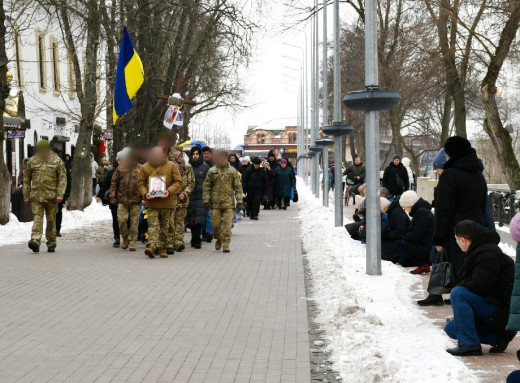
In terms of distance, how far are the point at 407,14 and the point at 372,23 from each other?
62.9 ft

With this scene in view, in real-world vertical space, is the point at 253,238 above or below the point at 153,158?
below

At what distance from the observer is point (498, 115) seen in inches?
1013

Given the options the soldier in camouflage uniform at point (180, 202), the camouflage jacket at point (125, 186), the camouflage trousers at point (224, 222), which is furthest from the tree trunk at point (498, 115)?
the camouflage jacket at point (125, 186)

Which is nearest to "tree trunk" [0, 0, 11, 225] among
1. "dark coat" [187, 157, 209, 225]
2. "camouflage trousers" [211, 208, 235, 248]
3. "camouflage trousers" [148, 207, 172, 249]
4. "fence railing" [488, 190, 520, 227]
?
"dark coat" [187, 157, 209, 225]

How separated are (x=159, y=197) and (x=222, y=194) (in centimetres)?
132

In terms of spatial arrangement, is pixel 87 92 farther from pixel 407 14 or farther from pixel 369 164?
pixel 369 164

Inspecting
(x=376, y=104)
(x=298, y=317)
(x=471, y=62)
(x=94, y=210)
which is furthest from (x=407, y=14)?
(x=298, y=317)

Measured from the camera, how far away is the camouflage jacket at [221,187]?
16.2 metres

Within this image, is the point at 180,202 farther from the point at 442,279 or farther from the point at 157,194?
the point at 442,279

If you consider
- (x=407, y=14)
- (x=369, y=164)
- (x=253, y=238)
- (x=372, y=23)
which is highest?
(x=407, y=14)

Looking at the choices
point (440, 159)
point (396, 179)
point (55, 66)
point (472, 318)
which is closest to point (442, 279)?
point (472, 318)

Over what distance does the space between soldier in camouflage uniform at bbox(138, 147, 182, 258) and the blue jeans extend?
8.30 m

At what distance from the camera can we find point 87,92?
27.3 m

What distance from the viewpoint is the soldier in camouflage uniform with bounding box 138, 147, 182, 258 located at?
1511 cm
